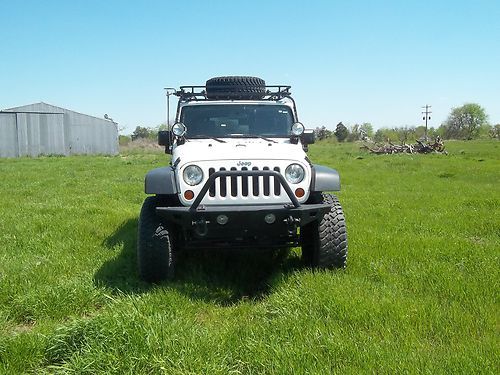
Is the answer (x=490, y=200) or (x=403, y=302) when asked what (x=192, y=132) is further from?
(x=490, y=200)

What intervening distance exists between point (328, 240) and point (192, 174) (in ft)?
4.73

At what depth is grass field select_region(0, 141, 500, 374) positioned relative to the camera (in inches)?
115

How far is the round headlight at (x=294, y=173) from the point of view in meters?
4.37

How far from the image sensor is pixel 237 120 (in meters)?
5.72

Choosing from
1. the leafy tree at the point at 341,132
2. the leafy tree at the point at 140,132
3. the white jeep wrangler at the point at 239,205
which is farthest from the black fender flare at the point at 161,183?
the leafy tree at the point at 140,132

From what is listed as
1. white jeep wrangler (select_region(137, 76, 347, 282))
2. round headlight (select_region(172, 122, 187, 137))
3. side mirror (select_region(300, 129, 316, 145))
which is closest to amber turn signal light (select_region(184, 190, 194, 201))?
white jeep wrangler (select_region(137, 76, 347, 282))

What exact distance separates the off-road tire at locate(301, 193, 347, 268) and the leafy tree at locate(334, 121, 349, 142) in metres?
70.7

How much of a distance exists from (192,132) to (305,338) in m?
3.17

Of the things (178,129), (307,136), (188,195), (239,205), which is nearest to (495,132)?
(307,136)

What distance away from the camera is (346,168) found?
61.5 ft

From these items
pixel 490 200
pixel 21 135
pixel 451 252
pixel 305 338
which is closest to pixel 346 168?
pixel 490 200

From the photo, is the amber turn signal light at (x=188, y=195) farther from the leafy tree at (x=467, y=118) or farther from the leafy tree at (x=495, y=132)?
the leafy tree at (x=467, y=118)

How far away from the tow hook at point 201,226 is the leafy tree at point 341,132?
71.4 metres

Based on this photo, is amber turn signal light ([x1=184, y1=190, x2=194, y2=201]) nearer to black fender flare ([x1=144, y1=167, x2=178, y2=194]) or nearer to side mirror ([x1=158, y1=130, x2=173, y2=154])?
black fender flare ([x1=144, y1=167, x2=178, y2=194])
